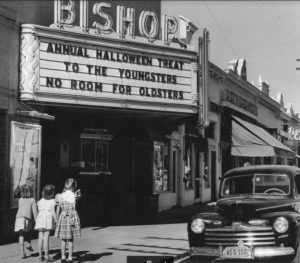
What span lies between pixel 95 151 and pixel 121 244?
4.71 meters

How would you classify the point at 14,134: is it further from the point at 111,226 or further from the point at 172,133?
the point at 172,133

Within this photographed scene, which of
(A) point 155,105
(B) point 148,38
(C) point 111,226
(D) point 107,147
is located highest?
(B) point 148,38

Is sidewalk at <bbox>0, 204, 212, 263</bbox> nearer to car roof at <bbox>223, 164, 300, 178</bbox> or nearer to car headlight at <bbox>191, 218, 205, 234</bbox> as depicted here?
car headlight at <bbox>191, 218, 205, 234</bbox>

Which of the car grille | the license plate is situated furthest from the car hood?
the license plate

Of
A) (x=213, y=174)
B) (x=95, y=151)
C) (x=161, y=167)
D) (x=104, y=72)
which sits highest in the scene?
(x=104, y=72)

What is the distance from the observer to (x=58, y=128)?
40.6ft

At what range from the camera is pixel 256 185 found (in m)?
8.08

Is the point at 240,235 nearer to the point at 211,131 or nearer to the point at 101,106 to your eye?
the point at 101,106

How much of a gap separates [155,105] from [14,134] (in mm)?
3350

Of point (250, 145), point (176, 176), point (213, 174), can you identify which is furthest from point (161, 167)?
point (213, 174)

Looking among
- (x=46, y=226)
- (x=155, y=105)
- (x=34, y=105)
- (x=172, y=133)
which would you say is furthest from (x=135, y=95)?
(x=172, y=133)

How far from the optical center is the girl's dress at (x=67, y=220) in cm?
746

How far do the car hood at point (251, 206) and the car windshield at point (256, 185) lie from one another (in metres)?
0.29

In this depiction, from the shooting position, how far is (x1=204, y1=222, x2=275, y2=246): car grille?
21.2 feet
